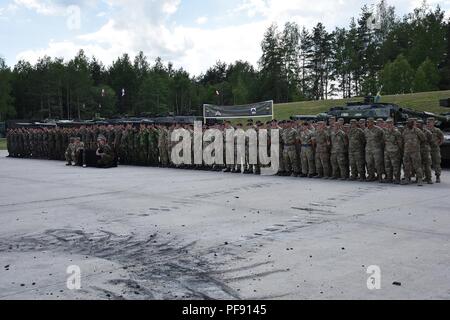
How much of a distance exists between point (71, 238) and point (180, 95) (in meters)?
84.0

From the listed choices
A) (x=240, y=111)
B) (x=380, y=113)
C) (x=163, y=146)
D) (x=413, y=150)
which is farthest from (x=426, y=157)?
(x=240, y=111)

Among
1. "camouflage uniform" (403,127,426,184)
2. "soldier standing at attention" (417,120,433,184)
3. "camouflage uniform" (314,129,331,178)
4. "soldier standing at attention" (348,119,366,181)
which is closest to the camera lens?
"camouflage uniform" (403,127,426,184)

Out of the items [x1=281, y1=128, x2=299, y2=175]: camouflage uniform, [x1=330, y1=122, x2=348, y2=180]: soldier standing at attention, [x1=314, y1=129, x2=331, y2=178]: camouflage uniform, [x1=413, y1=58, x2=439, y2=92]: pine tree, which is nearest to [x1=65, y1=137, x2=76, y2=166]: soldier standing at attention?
[x1=281, y1=128, x2=299, y2=175]: camouflage uniform

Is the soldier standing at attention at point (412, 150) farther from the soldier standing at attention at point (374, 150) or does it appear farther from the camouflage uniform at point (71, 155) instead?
the camouflage uniform at point (71, 155)

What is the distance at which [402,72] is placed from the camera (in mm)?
55062

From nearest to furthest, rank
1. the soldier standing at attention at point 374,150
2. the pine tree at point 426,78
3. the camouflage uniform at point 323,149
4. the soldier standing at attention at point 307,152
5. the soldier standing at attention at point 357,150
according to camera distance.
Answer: the soldier standing at attention at point 374,150 < the soldier standing at attention at point 357,150 < the camouflage uniform at point 323,149 < the soldier standing at attention at point 307,152 < the pine tree at point 426,78

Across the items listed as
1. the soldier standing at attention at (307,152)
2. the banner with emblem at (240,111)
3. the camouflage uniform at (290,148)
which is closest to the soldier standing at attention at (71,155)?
the banner with emblem at (240,111)

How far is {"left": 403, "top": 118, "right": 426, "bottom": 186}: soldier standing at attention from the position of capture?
1277 cm

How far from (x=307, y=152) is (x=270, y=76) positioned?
58.4 m

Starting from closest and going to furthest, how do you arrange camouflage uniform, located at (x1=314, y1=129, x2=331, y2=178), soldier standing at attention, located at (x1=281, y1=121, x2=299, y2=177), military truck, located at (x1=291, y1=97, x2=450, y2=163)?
camouflage uniform, located at (x1=314, y1=129, x2=331, y2=178) → soldier standing at attention, located at (x1=281, y1=121, x2=299, y2=177) → military truck, located at (x1=291, y1=97, x2=450, y2=163)

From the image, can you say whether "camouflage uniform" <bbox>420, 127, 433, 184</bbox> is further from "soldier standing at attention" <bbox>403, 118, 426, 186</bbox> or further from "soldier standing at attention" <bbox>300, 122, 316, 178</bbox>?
"soldier standing at attention" <bbox>300, 122, 316, 178</bbox>

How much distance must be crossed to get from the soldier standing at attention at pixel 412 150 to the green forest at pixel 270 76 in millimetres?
50975

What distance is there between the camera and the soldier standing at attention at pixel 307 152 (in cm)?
1471

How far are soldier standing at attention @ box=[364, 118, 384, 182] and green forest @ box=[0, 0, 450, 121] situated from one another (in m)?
50.7
